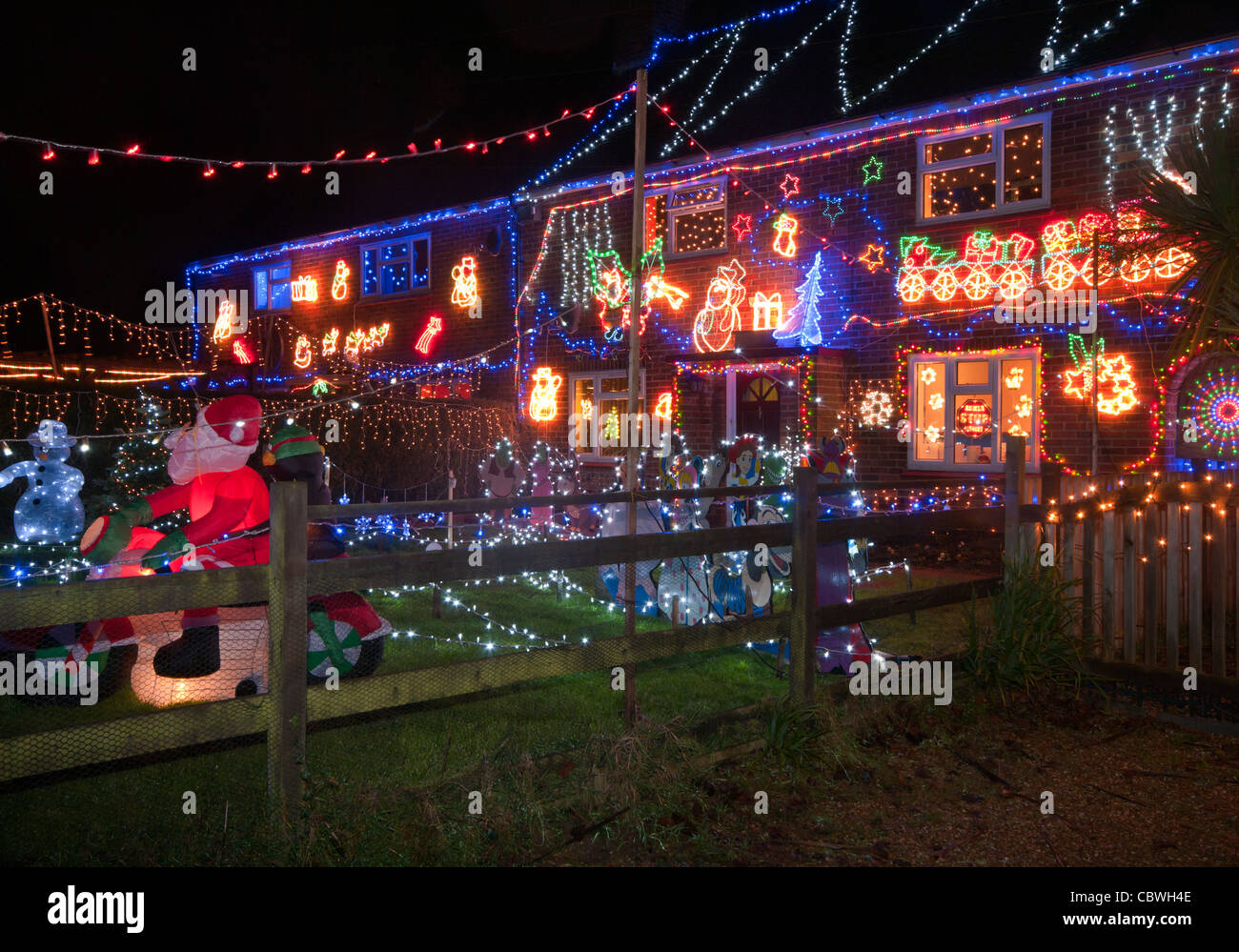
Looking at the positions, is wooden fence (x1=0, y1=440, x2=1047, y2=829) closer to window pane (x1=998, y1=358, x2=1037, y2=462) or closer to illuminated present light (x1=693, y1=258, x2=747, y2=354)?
window pane (x1=998, y1=358, x2=1037, y2=462)

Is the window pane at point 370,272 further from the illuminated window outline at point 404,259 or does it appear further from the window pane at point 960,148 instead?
the window pane at point 960,148

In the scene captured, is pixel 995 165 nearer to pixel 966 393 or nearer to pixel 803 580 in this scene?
pixel 966 393

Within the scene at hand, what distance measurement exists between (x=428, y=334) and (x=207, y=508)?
43.4ft

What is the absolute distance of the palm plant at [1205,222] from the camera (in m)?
5.80

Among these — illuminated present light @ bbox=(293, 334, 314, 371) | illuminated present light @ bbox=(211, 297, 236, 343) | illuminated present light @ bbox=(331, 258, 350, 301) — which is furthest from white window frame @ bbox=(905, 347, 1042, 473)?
illuminated present light @ bbox=(211, 297, 236, 343)

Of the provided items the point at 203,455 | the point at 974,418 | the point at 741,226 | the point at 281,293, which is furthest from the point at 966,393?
the point at 281,293

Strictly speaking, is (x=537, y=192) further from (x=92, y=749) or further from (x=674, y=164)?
(x=92, y=749)

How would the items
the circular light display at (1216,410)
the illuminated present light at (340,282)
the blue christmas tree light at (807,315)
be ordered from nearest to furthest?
the circular light display at (1216,410) < the blue christmas tree light at (807,315) < the illuminated present light at (340,282)

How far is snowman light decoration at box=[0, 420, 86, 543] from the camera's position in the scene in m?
7.27

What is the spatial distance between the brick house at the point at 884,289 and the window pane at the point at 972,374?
0.08 m

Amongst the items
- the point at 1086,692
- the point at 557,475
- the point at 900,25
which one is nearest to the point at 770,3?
the point at 900,25

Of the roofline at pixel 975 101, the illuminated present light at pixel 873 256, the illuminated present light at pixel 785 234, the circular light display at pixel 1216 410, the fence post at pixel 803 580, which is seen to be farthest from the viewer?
the illuminated present light at pixel 785 234

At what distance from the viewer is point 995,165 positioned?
1238 cm

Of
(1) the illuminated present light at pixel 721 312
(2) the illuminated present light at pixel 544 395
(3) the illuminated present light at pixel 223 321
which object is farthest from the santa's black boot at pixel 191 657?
(3) the illuminated present light at pixel 223 321
